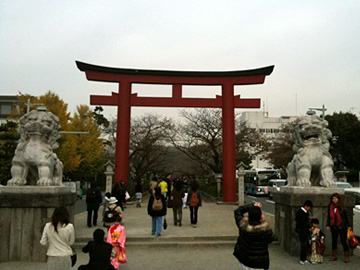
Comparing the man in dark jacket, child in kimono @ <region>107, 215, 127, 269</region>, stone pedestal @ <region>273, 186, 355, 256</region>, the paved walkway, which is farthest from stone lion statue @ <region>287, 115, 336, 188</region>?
child in kimono @ <region>107, 215, 127, 269</region>

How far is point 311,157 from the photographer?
7547 mm

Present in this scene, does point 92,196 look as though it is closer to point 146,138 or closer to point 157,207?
point 157,207

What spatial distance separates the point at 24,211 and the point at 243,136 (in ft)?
77.7

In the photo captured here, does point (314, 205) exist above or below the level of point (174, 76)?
below

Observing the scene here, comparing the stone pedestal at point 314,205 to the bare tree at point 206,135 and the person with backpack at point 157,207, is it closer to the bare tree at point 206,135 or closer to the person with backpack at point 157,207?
the person with backpack at point 157,207

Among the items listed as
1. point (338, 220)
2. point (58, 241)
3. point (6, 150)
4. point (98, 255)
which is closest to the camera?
point (98, 255)

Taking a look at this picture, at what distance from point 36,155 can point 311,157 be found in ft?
20.1

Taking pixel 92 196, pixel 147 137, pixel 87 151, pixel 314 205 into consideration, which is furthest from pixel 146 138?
pixel 314 205

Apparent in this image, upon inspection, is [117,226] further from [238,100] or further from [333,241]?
[238,100]

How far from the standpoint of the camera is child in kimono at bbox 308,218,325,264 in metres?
6.43

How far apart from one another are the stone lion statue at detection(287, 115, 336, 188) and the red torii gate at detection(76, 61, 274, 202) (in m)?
9.99

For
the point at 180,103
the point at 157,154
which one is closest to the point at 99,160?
the point at 157,154

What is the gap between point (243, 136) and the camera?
28.6 metres

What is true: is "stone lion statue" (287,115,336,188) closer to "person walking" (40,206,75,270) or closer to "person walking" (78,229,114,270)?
"person walking" (78,229,114,270)
